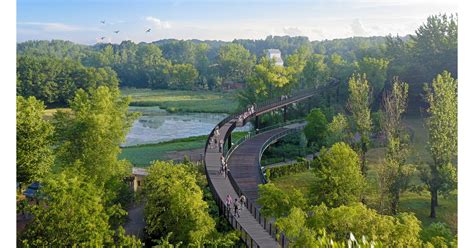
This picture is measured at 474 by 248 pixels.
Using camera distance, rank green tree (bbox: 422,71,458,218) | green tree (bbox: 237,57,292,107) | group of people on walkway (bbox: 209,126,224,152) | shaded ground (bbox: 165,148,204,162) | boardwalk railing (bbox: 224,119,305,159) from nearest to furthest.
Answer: green tree (bbox: 422,71,458,218), group of people on walkway (bbox: 209,126,224,152), boardwalk railing (bbox: 224,119,305,159), shaded ground (bbox: 165,148,204,162), green tree (bbox: 237,57,292,107)

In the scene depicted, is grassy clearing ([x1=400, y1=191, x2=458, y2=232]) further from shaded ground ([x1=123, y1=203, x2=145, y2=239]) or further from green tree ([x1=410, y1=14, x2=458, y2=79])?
green tree ([x1=410, y1=14, x2=458, y2=79])

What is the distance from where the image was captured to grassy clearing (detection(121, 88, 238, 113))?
5650cm

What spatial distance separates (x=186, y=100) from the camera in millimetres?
62719

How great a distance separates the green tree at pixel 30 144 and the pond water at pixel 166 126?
18.2 m

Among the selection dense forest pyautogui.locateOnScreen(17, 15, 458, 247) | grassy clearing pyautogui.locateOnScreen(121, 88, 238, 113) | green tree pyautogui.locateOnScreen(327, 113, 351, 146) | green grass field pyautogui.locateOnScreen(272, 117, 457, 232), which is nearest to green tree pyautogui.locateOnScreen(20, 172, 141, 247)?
dense forest pyautogui.locateOnScreen(17, 15, 458, 247)

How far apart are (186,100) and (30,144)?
42.9 metres

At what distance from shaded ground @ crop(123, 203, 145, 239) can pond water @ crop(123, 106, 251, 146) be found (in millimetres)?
17452

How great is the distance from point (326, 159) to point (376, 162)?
11937mm

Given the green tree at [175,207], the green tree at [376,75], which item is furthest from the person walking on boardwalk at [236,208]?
the green tree at [376,75]

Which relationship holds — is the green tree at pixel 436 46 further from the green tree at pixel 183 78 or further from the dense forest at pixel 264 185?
the green tree at pixel 183 78

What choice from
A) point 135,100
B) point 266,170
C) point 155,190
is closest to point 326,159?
point 155,190
